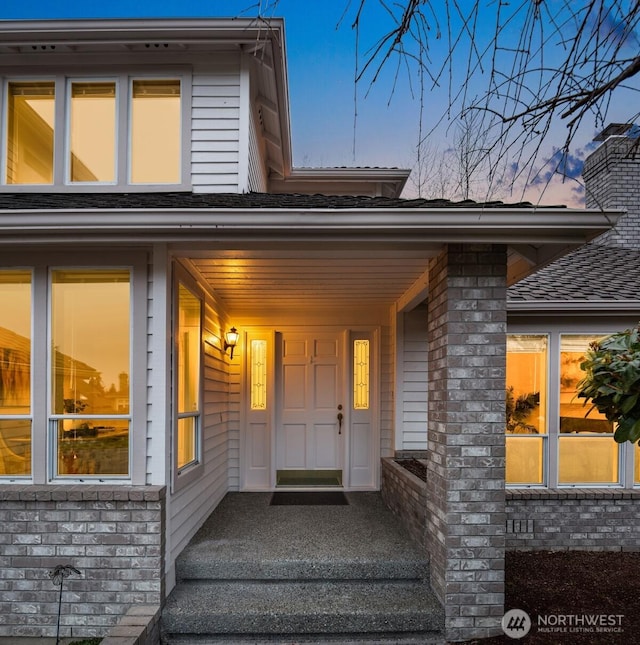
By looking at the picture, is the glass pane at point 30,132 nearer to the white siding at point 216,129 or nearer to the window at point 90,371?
the white siding at point 216,129

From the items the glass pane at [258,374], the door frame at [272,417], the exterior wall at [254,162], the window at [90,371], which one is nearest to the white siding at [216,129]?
the exterior wall at [254,162]

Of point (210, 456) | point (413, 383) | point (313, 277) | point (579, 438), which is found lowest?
point (210, 456)

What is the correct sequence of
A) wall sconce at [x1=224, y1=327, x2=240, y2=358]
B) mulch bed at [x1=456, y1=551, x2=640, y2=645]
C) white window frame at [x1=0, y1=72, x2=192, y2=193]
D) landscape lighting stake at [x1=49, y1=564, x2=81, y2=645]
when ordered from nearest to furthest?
landscape lighting stake at [x1=49, y1=564, x2=81, y2=645] → mulch bed at [x1=456, y1=551, x2=640, y2=645] → white window frame at [x1=0, y1=72, x2=192, y2=193] → wall sconce at [x1=224, y1=327, x2=240, y2=358]

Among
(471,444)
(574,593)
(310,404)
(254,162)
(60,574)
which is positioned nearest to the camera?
(60,574)

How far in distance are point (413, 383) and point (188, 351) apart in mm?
2992

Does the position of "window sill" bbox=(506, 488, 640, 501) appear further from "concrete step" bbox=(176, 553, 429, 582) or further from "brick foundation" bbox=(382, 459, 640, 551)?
"concrete step" bbox=(176, 553, 429, 582)

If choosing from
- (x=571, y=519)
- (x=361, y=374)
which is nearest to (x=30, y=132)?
(x=361, y=374)

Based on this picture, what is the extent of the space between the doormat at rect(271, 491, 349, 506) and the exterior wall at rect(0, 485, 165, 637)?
8.06ft

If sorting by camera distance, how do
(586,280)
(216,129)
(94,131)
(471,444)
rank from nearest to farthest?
(471,444) → (94,131) → (216,129) → (586,280)

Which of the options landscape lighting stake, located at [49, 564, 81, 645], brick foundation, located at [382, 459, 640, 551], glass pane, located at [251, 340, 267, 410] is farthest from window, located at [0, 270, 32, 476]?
brick foundation, located at [382, 459, 640, 551]

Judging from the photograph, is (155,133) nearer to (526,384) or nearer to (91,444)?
(91,444)

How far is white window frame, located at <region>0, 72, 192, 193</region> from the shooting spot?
4797mm

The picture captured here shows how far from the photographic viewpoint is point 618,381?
269 cm

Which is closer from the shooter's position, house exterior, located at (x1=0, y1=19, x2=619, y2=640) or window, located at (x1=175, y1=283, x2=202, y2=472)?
house exterior, located at (x1=0, y1=19, x2=619, y2=640)
